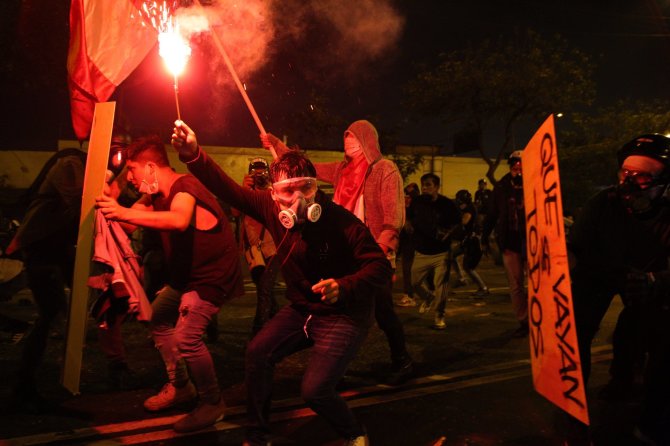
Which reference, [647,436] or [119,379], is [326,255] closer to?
[647,436]

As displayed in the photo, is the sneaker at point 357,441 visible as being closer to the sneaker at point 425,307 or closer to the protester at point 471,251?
the sneaker at point 425,307

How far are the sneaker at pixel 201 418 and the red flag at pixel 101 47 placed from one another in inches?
93.3

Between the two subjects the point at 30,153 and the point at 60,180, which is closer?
the point at 60,180

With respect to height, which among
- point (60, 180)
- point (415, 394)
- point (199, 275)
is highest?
point (60, 180)

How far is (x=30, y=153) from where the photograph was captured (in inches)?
1038

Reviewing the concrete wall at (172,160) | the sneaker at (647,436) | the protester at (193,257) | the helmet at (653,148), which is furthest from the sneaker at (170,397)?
the concrete wall at (172,160)

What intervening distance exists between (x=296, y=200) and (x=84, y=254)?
5.52 feet

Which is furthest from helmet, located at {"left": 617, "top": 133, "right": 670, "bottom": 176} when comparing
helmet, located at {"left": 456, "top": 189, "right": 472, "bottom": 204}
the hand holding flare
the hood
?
helmet, located at {"left": 456, "top": 189, "right": 472, "bottom": 204}

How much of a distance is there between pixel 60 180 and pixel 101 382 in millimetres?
1702

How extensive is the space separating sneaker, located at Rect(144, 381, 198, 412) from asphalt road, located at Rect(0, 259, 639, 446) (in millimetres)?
72

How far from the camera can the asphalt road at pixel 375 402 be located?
3.92m

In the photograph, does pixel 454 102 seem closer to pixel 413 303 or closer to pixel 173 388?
pixel 413 303

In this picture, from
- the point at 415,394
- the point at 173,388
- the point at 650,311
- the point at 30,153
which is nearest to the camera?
the point at 650,311

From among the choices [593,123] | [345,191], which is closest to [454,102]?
[593,123]
